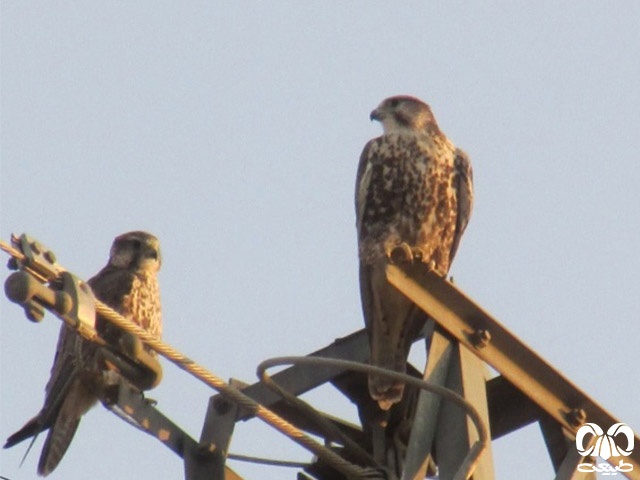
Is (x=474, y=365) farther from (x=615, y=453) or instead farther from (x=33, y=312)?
(x=33, y=312)

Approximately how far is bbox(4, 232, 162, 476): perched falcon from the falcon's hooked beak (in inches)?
68.4

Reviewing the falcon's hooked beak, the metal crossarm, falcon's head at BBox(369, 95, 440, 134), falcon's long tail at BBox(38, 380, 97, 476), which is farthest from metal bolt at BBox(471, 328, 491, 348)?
the falcon's hooked beak

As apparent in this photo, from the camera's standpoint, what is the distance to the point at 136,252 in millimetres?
9336

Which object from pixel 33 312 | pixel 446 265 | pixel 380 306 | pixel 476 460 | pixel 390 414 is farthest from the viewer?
pixel 446 265

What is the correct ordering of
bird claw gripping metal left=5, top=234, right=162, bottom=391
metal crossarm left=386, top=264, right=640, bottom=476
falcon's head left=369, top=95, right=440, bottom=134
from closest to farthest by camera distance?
bird claw gripping metal left=5, top=234, right=162, bottom=391
metal crossarm left=386, top=264, right=640, bottom=476
falcon's head left=369, top=95, right=440, bottom=134

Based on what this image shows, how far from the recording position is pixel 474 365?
504cm

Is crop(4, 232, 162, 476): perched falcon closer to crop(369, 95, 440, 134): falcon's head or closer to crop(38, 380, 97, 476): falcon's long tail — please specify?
crop(38, 380, 97, 476): falcon's long tail

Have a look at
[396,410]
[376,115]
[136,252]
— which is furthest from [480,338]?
[136,252]

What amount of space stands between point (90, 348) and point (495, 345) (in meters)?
3.58

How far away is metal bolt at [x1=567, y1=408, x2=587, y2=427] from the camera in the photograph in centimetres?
524

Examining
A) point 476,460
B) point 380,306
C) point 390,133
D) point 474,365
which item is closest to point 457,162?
point 390,133

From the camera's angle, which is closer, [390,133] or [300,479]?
[300,479]

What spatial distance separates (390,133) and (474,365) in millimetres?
3360

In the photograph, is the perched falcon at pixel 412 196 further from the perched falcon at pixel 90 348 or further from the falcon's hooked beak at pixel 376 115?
the perched falcon at pixel 90 348
